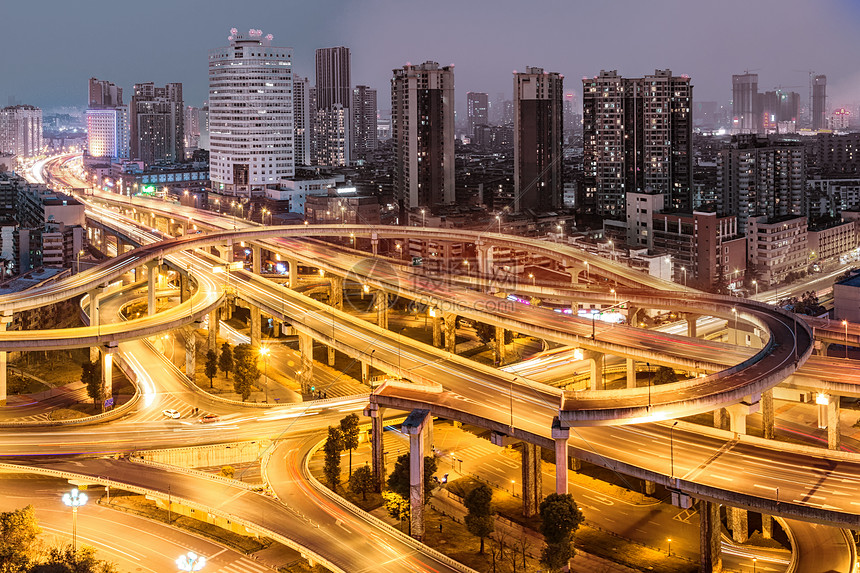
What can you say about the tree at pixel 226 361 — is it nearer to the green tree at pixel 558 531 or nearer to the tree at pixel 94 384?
the tree at pixel 94 384

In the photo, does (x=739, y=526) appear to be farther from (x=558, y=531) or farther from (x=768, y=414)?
(x=768, y=414)

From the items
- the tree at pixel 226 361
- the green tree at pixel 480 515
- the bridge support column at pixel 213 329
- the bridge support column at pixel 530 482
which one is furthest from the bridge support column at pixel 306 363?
the green tree at pixel 480 515

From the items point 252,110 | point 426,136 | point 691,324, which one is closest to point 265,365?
point 691,324

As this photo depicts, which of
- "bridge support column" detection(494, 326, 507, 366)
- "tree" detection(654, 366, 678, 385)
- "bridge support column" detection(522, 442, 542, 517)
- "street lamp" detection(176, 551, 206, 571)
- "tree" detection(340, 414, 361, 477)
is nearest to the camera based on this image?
"street lamp" detection(176, 551, 206, 571)

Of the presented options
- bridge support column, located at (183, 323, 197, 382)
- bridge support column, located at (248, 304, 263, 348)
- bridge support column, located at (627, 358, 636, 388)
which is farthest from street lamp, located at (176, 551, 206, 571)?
bridge support column, located at (248, 304, 263, 348)

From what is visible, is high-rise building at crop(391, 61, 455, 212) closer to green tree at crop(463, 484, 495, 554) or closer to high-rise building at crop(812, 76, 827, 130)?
green tree at crop(463, 484, 495, 554)

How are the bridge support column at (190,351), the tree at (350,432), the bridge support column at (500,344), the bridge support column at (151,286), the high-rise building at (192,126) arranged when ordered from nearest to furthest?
the tree at (350,432)
the bridge support column at (500,344)
the bridge support column at (190,351)
the bridge support column at (151,286)
the high-rise building at (192,126)
